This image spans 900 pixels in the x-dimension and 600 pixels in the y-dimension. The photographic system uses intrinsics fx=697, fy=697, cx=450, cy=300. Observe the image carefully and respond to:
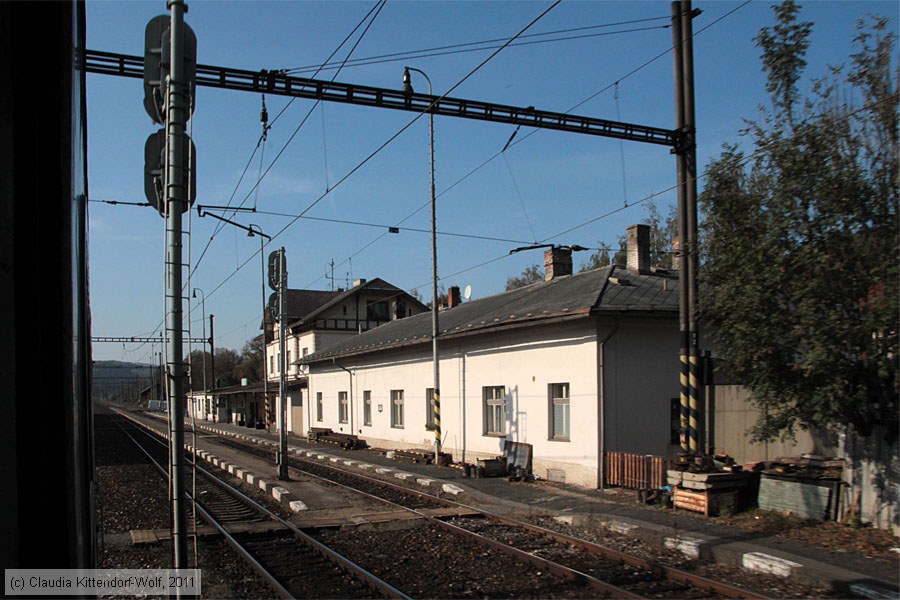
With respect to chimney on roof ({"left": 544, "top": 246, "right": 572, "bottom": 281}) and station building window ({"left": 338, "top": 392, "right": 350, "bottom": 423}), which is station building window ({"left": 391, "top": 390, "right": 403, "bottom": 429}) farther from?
chimney on roof ({"left": 544, "top": 246, "right": 572, "bottom": 281})

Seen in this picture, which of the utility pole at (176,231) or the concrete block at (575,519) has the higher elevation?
the utility pole at (176,231)

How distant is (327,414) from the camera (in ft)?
120

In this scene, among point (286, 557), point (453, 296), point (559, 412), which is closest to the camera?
point (286, 557)

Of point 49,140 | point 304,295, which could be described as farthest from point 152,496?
point 304,295

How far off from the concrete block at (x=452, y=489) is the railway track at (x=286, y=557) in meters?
4.33

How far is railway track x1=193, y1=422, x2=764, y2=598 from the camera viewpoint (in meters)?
7.63

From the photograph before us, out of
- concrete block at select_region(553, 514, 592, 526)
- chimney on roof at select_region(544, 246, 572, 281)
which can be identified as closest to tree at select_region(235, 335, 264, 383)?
chimney on roof at select_region(544, 246, 572, 281)

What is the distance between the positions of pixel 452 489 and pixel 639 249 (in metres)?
9.32

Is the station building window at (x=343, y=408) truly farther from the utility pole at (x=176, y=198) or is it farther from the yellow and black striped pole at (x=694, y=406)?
the utility pole at (x=176, y=198)

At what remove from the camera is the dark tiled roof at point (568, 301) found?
16125 mm

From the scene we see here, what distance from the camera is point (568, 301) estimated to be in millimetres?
17578

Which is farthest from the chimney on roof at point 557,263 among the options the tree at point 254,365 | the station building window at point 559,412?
the tree at point 254,365

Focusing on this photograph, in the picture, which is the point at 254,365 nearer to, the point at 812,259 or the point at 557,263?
the point at 557,263

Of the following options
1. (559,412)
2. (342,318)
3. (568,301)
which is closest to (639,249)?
(568,301)
